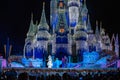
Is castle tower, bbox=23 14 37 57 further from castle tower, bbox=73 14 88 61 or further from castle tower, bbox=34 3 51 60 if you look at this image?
castle tower, bbox=73 14 88 61

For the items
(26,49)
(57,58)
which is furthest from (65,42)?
(26,49)

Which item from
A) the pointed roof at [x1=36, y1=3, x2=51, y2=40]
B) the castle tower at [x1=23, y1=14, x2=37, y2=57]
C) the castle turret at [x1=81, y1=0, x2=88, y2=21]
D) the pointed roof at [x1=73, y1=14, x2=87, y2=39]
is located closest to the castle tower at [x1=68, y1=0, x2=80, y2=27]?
the castle turret at [x1=81, y1=0, x2=88, y2=21]

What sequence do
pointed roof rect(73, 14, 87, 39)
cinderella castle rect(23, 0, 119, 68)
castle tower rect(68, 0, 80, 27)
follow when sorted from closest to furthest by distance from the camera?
cinderella castle rect(23, 0, 119, 68) → pointed roof rect(73, 14, 87, 39) → castle tower rect(68, 0, 80, 27)

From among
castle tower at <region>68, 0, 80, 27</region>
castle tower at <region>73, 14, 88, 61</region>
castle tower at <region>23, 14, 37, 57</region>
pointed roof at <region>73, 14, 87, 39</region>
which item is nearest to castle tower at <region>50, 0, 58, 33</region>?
castle tower at <region>68, 0, 80, 27</region>

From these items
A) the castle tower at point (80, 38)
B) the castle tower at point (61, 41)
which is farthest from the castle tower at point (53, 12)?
the castle tower at point (80, 38)

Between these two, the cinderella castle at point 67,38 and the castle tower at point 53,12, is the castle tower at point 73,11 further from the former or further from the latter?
the castle tower at point 53,12

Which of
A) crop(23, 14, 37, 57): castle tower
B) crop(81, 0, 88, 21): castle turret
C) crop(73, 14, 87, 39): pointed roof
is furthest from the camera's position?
crop(81, 0, 88, 21): castle turret

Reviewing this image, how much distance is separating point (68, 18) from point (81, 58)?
13982mm

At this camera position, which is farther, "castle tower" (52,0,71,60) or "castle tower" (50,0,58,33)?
"castle tower" (50,0,58,33)

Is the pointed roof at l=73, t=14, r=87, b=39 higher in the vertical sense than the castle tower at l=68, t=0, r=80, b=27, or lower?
lower

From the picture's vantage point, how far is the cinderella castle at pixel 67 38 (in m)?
66.4

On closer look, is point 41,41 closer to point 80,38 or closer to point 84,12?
point 80,38

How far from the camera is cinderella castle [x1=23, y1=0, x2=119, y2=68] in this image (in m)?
66.4

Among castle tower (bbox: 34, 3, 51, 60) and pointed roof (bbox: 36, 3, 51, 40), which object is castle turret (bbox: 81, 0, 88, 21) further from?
castle tower (bbox: 34, 3, 51, 60)
